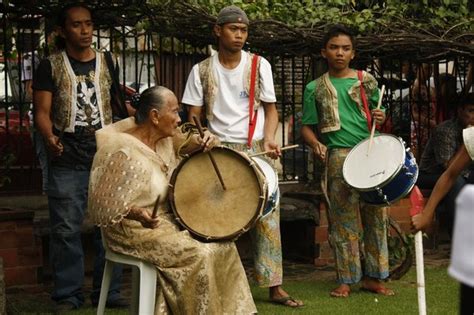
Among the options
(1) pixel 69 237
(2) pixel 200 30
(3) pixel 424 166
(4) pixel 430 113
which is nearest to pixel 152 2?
(2) pixel 200 30

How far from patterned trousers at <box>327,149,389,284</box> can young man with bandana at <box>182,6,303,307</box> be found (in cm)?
55

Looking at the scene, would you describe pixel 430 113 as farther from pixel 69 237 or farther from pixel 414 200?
pixel 414 200

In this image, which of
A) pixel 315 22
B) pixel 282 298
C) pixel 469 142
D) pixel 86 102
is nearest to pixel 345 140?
pixel 282 298

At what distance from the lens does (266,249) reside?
6254mm

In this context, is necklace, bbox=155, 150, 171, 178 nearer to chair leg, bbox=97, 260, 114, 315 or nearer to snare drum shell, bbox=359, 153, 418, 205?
chair leg, bbox=97, 260, 114, 315

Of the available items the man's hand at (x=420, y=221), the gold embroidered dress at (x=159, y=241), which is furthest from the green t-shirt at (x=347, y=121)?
the man's hand at (x=420, y=221)

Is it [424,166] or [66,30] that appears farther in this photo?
[424,166]

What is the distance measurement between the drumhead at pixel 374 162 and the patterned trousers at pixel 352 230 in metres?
0.30

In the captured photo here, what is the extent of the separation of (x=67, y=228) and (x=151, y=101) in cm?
129

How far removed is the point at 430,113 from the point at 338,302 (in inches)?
132

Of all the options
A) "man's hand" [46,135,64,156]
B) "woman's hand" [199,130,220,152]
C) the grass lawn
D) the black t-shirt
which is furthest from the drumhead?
"man's hand" [46,135,64,156]

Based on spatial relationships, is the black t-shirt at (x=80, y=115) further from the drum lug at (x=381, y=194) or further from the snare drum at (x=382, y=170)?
the drum lug at (x=381, y=194)

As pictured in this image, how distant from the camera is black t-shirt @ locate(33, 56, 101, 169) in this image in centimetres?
600

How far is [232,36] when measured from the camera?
20.4 ft
